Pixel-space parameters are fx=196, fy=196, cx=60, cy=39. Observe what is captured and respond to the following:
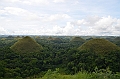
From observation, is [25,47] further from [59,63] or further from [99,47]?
[99,47]

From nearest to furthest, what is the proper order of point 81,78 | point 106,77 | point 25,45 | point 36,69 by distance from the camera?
point 106,77 < point 81,78 < point 36,69 < point 25,45

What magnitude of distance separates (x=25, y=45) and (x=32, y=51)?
213 centimetres

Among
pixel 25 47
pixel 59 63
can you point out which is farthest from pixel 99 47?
pixel 25 47

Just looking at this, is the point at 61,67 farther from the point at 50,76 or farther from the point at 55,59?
the point at 50,76

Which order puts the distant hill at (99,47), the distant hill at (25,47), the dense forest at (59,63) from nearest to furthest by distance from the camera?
the dense forest at (59,63)
the distant hill at (99,47)
the distant hill at (25,47)

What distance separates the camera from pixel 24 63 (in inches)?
968

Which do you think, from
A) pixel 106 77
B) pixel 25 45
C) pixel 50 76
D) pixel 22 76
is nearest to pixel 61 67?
pixel 22 76

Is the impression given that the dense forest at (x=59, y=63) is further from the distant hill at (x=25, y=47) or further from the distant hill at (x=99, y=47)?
the distant hill at (x=25, y=47)

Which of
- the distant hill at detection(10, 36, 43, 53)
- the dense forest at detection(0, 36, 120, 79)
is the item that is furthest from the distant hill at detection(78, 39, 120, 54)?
the distant hill at detection(10, 36, 43, 53)

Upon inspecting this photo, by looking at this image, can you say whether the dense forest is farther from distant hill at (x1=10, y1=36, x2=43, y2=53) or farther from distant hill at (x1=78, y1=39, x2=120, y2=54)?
distant hill at (x1=10, y1=36, x2=43, y2=53)

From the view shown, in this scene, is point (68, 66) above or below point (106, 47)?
below

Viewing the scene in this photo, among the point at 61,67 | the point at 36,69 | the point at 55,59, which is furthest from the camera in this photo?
the point at 55,59

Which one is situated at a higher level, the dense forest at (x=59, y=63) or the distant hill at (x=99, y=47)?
the distant hill at (x=99, y=47)

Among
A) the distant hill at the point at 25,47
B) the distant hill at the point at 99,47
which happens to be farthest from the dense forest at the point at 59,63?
the distant hill at the point at 25,47
